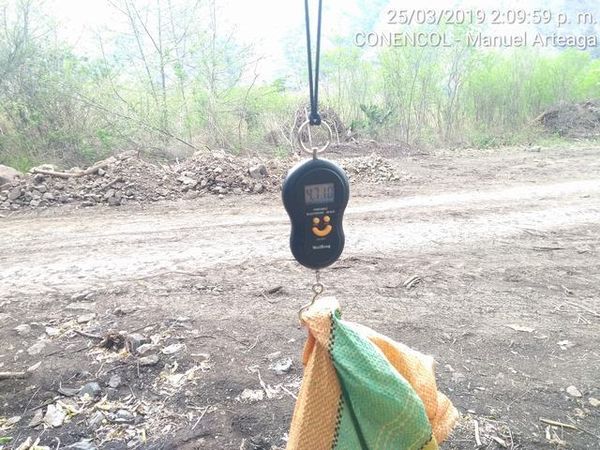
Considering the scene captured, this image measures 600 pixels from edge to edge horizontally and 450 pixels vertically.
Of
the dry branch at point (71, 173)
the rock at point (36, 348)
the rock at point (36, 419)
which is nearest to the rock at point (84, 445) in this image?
the rock at point (36, 419)

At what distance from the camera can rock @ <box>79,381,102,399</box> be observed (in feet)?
8.53

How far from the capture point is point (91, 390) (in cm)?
263

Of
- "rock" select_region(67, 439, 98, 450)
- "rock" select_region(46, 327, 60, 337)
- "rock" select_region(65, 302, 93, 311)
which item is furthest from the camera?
"rock" select_region(65, 302, 93, 311)

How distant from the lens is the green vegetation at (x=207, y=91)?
370 inches

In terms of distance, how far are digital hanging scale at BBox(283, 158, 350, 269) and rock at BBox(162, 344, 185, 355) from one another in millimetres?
1774

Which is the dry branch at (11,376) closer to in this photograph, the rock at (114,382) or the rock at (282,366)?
the rock at (114,382)

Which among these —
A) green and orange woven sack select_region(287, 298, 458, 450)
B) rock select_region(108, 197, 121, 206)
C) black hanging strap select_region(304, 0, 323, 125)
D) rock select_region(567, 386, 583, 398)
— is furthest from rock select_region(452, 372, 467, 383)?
rock select_region(108, 197, 121, 206)

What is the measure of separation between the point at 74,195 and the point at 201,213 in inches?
88.4

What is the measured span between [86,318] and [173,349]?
0.89 meters

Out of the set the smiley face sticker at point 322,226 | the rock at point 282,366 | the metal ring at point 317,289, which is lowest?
the rock at point 282,366

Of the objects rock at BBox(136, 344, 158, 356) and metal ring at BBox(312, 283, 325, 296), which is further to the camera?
rock at BBox(136, 344, 158, 356)

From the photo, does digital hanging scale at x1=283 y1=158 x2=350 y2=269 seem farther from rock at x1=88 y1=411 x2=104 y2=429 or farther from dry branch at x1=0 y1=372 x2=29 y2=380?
dry branch at x1=0 y1=372 x2=29 y2=380

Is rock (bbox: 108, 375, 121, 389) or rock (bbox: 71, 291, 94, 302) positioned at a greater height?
rock (bbox: 71, 291, 94, 302)

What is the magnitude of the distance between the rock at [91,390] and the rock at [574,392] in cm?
268
